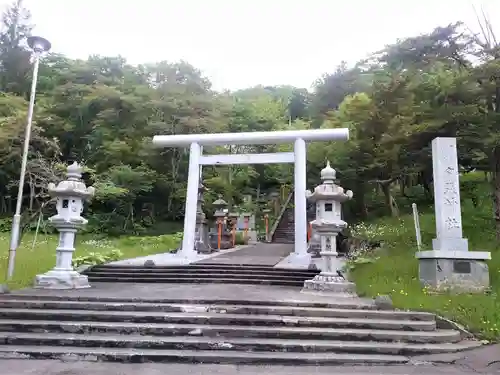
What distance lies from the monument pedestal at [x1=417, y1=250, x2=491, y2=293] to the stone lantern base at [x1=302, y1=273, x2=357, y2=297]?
1532 mm

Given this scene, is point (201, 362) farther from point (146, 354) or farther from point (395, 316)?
point (395, 316)

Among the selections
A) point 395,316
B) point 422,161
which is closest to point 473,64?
point 422,161

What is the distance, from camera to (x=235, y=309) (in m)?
6.05

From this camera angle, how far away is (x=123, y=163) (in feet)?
71.8

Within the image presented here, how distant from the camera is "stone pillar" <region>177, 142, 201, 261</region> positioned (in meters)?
12.7

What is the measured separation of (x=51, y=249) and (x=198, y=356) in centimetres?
1247

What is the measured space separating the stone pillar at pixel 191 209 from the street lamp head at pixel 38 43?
5824 millimetres

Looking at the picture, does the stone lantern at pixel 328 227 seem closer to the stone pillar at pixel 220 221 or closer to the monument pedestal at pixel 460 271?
the monument pedestal at pixel 460 271

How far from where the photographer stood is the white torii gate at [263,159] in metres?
12.6

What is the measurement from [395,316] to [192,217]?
8349 mm

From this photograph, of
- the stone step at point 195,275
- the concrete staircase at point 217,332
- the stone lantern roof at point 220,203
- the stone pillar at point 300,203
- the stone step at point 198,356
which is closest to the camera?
the stone step at point 198,356

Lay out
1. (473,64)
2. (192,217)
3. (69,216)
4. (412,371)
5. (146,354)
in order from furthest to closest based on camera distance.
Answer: (192,217) → (473,64) → (69,216) → (146,354) → (412,371)

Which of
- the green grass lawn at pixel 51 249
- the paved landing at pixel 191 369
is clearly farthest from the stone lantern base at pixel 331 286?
the green grass lawn at pixel 51 249

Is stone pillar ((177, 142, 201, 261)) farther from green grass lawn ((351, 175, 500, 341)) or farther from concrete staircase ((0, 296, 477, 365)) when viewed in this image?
concrete staircase ((0, 296, 477, 365))
